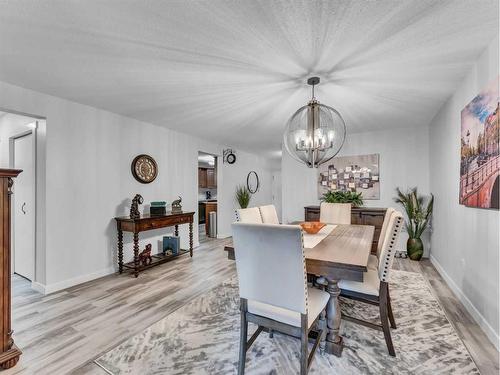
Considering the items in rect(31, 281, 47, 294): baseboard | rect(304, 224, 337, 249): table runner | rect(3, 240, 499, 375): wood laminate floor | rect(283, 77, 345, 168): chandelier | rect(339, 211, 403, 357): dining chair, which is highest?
rect(283, 77, 345, 168): chandelier

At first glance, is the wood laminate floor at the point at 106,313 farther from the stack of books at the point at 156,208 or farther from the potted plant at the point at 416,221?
the stack of books at the point at 156,208

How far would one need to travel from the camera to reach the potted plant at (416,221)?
13.1ft

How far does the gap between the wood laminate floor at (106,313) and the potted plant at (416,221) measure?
1.02ft

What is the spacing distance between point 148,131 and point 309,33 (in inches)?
123

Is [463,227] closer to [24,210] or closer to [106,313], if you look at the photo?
[106,313]

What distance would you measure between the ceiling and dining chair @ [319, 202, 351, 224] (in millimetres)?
1364

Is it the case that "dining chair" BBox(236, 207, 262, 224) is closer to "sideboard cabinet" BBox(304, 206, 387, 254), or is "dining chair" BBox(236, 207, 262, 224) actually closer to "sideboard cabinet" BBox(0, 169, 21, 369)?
"sideboard cabinet" BBox(0, 169, 21, 369)

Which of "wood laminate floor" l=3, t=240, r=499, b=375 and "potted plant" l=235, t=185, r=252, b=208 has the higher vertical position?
"potted plant" l=235, t=185, r=252, b=208

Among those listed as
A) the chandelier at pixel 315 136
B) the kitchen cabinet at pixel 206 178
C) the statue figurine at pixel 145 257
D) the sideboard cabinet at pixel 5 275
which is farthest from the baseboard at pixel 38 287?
the kitchen cabinet at pixel 206 178

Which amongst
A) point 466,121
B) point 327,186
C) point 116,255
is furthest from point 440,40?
point 116,255

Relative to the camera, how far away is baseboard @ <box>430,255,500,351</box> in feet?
6.07

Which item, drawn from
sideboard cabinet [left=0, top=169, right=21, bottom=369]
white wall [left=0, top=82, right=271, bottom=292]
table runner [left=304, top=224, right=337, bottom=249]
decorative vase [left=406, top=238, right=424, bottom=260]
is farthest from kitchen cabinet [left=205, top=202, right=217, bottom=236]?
sideboard cabinet [left=0, top=169, right=21, bottom=369]

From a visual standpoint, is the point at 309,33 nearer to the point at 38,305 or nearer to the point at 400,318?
the point at 400,318

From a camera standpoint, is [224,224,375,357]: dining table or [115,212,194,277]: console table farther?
[115,212,194,277]: console table
